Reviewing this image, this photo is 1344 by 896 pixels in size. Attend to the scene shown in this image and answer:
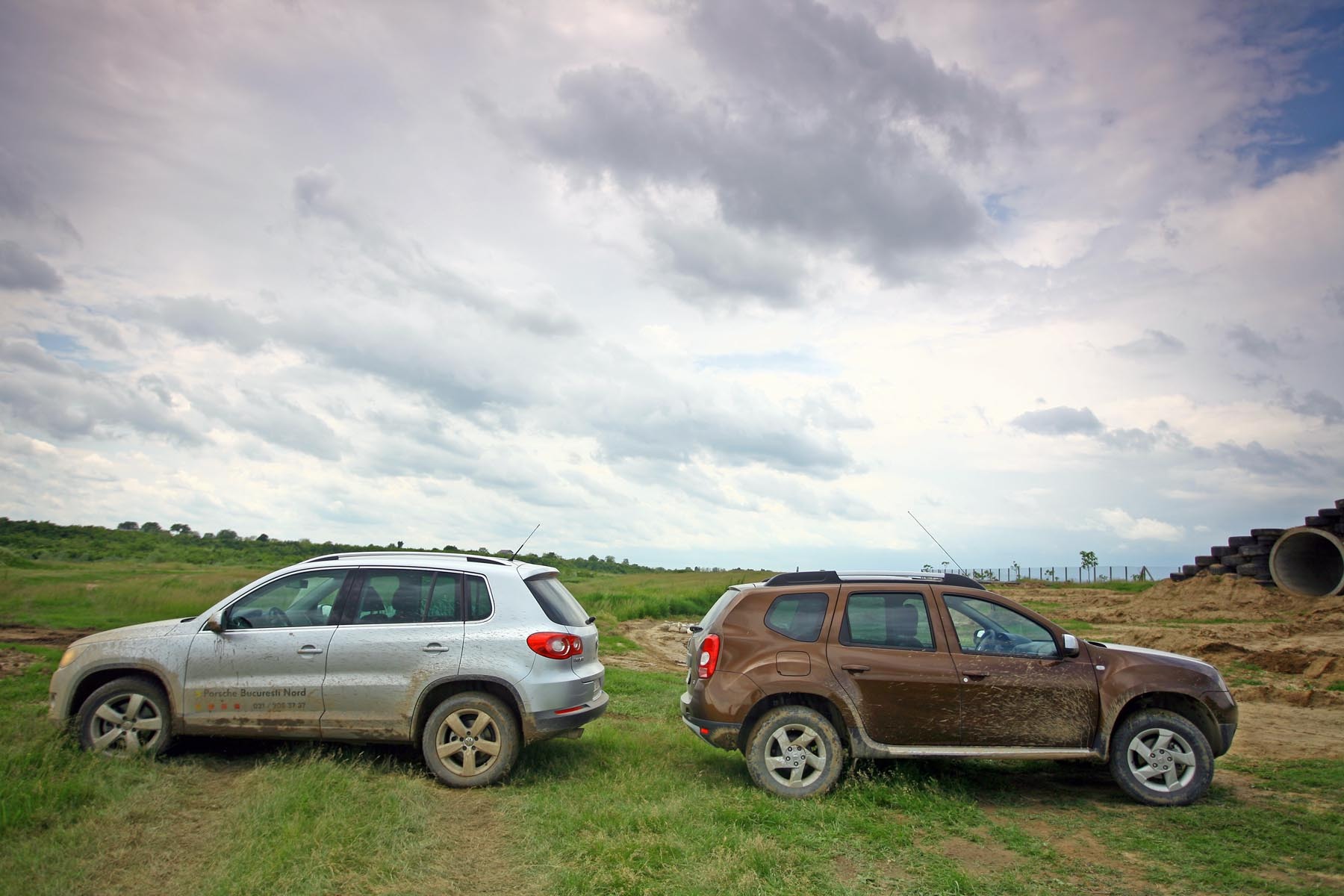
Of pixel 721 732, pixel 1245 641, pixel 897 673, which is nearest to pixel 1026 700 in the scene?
pixel 897 673

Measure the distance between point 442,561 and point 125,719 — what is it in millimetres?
2826

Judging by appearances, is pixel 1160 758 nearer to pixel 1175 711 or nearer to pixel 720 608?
pixel 1175 711

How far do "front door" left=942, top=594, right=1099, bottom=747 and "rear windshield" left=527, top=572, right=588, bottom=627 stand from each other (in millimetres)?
3299

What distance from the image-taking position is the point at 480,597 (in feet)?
24.9

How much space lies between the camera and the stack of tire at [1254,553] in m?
27.2

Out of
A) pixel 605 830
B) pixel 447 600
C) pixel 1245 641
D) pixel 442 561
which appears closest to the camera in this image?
pixel 605 830

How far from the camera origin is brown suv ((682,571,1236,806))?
7.18m

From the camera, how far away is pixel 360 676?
289 inches

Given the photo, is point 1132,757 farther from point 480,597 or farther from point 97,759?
point 97,759

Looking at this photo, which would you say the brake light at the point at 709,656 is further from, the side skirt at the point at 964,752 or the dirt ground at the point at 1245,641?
the dirt ground at the point at 1245,641

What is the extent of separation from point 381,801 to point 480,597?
183cm

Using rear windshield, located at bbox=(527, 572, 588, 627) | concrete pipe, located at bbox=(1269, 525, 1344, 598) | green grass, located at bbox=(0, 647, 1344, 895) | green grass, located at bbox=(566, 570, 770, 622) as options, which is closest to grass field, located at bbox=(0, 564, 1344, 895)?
green grass, located at bbox=(0, 647, 1344, 895)

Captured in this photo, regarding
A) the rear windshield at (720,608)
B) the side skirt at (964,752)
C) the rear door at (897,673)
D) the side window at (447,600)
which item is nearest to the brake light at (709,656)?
the rear windshield at (720,608)

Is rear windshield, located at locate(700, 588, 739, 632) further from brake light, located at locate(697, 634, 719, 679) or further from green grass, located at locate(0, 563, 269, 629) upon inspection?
green grass, located at locate(0, 563, 269, 629)
